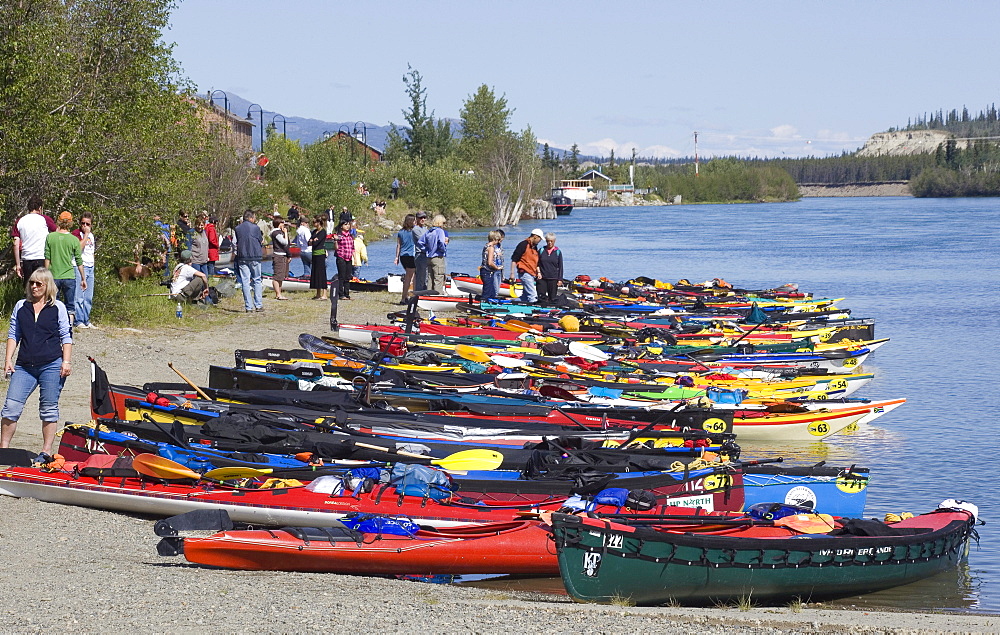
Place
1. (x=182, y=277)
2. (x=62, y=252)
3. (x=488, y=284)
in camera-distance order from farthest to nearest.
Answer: (x=488, y=284)
(x=182, y=277)
(x=62, y=252)

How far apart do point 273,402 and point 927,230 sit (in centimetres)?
7189

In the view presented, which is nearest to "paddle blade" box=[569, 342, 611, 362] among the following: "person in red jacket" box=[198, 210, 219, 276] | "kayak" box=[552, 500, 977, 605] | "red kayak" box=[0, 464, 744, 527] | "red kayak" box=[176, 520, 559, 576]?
"red kayak" box=[0, 464, 744, 527]

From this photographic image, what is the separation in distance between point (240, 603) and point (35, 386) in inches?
140

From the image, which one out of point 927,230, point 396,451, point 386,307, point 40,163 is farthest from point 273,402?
point 927,230

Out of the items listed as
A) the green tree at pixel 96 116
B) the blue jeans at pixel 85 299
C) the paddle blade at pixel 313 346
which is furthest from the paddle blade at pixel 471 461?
the green tree at pixel 96 116

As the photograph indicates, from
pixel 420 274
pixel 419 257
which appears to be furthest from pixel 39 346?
pixel 420 274

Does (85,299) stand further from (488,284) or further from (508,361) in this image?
(488,284)

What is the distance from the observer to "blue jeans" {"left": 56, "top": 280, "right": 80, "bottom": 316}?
1480cm

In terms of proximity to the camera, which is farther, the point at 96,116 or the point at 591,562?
the point at 96,116

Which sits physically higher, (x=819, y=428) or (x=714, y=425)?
(x=714, y=425)

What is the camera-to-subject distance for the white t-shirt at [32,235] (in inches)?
549

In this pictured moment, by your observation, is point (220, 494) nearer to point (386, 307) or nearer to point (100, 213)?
point (100, 213)

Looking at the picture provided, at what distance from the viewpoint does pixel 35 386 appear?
30.4ft

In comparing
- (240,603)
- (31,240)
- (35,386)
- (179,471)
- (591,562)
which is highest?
(31,240)
